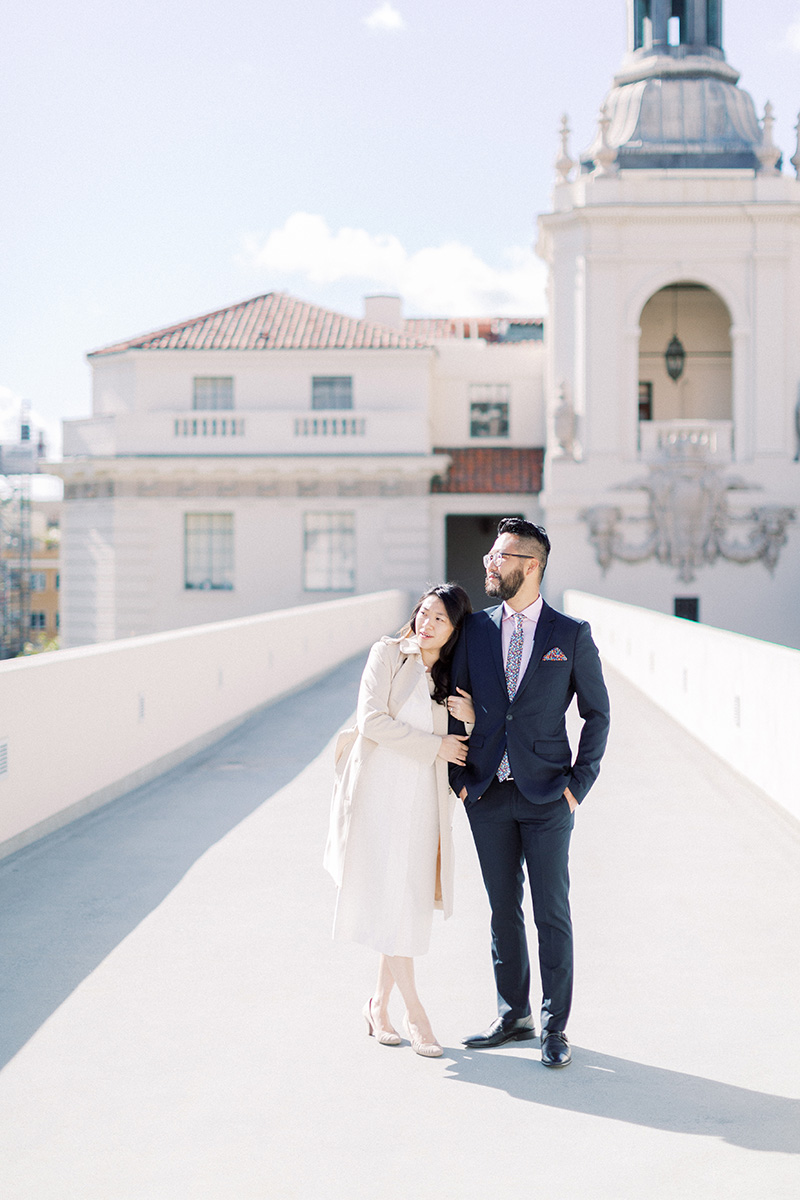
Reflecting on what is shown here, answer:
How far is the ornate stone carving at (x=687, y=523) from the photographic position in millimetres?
30344

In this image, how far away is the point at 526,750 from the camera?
418 centimetres

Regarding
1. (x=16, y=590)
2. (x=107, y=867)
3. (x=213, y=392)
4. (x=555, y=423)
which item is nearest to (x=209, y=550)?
(x=213, y=392)

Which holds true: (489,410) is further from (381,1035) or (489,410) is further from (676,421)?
(381,1035)

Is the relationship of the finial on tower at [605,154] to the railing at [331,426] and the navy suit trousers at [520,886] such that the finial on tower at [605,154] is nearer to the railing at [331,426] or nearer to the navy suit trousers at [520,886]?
the railing at [331,426]

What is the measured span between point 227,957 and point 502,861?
5.53ft

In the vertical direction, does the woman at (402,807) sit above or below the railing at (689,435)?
below

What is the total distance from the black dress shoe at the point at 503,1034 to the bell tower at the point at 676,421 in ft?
86.8

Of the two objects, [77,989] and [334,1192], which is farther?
[77,989]

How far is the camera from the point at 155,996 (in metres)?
4.79

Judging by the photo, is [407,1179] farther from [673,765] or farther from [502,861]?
[673,765]

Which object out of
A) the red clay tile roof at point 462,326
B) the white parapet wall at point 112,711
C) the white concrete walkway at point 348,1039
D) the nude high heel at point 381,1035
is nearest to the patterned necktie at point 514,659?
the nude high heel at point 381,1035

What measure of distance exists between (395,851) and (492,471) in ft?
99.5

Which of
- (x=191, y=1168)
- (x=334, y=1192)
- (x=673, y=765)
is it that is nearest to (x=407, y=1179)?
(x=334, y=1192)

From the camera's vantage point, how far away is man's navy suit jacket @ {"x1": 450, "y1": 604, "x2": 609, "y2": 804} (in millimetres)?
4184
